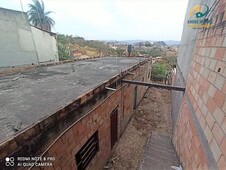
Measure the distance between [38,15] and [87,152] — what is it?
2753 centimetres

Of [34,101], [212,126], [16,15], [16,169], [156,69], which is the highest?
[16,15]

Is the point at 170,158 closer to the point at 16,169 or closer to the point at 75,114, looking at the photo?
the point at 75,114

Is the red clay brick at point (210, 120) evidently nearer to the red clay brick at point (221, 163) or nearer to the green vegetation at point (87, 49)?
the red clay brick at point (221, 163)

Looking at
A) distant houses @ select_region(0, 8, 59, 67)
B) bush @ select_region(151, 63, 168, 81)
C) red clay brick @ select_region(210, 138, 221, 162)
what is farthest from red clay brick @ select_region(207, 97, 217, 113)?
bush @ select_region(151, 63, 168, 81)

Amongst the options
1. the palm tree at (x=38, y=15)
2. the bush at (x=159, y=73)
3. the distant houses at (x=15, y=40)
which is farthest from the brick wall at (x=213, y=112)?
the palm tree at (x=38, y=15)

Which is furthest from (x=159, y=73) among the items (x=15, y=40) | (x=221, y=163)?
(x=221, y=163)

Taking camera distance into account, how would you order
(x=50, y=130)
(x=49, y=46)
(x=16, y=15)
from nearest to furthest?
(x=50, y=130), (x=16, y=15), (x=49, y=46)

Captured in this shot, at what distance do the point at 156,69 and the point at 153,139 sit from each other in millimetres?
13421

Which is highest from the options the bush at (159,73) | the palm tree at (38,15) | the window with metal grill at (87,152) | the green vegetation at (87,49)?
the palm tree at (38,15)

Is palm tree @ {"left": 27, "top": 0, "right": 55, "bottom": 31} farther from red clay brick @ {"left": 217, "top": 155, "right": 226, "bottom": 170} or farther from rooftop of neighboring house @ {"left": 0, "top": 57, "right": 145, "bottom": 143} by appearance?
red clay brick @ {"left": 217, "top": 155, "right": 226, "bottom": 170}

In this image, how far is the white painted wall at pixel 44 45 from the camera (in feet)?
38.7

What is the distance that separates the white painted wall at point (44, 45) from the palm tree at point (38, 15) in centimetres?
1361

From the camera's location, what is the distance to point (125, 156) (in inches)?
212

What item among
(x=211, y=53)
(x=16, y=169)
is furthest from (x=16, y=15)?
(x=211, y=53)
